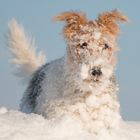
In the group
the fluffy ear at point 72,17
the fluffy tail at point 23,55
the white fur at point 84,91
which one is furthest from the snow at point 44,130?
the fluffy tail at point 23,55

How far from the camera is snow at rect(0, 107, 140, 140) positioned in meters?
6.18

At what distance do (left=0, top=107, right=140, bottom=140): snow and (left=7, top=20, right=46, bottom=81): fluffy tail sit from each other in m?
4.34

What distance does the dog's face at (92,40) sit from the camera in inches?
303

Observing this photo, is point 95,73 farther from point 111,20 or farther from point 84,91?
point 111,20

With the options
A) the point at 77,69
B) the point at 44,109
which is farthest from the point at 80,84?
the point at 44,109

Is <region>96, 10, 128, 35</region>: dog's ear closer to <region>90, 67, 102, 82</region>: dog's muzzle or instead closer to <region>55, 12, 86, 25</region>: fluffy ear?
<region>55, 12, 86, 25</region>: fluffy ear

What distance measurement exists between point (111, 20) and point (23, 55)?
4.15 m

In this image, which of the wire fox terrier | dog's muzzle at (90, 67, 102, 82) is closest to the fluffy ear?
the wire fox terrier

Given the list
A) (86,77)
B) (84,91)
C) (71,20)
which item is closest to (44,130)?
(86,77)

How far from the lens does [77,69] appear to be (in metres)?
8.08

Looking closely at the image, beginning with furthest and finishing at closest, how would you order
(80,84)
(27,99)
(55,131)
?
1. (27,99)
2. (80,84)
3. (55,131)

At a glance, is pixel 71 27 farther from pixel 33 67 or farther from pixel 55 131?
pixel 33 67

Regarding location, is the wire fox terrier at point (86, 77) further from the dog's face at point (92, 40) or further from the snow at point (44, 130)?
the snow at point (44, 130)

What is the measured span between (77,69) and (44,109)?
857 mm
